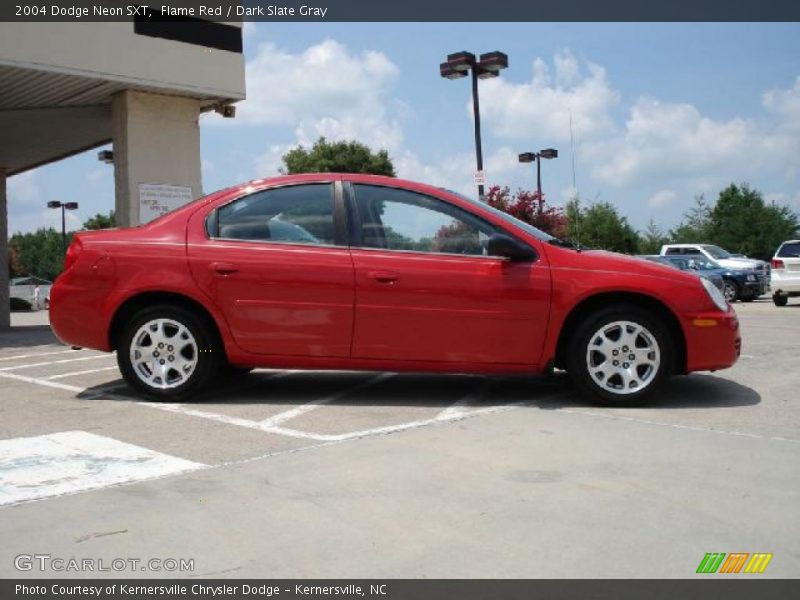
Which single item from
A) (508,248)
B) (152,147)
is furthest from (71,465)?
(152,147)

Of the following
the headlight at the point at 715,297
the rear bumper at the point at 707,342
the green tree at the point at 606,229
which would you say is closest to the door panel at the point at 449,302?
the rear bumper at the point at 707,342

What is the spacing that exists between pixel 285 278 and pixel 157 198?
8161 millimetres

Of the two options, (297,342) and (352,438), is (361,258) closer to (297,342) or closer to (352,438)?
(297,342)

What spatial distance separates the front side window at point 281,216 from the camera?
572 centimetres

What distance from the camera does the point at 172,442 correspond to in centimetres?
456

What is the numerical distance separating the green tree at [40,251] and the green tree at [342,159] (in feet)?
111

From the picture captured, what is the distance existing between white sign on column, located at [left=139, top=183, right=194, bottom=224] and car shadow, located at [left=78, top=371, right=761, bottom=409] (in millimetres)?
6684

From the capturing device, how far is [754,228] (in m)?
43.9

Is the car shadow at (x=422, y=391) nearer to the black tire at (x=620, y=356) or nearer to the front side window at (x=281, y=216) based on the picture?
the black tire at (x=620, y=356)

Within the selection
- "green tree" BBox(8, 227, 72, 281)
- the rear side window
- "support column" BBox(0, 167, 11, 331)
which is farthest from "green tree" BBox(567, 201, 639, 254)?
"green tree" BBox(8, 227, 72, 281)

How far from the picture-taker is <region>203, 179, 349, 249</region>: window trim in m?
5.66

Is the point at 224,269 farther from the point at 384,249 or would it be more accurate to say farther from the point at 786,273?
the point at 786,273

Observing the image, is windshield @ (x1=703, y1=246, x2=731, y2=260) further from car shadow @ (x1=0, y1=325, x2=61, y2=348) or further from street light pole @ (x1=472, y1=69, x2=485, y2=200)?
car shadow @ (x1=0, y1=325, x2=61, y2=348)
